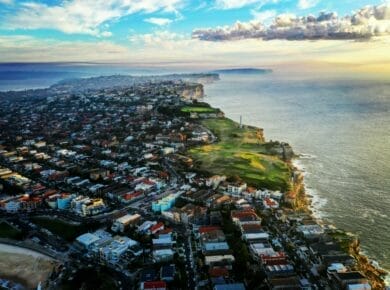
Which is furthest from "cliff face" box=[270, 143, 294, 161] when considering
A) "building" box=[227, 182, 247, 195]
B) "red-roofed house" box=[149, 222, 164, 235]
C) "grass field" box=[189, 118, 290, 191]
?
"red-roofed house" box=[149, 222, 164, 235]

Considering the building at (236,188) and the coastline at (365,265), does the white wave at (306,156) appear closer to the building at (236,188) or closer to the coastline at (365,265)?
the building at (236,188)

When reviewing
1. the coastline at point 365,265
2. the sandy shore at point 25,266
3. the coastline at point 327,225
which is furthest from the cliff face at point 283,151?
the sandy shore at point 25,266

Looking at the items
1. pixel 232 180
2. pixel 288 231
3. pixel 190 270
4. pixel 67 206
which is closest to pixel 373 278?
pixel 288 231

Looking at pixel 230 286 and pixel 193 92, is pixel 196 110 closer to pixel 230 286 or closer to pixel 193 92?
pixel 193 92

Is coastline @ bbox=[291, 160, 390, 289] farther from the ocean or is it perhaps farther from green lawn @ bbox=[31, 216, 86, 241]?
green lawn @ bbox=[31, 216, 86, 241]

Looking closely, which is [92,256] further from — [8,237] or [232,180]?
[232,180]

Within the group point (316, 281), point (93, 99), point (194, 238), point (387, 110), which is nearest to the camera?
point (316, 281)

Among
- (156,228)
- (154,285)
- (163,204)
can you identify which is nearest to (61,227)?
(156,228)
